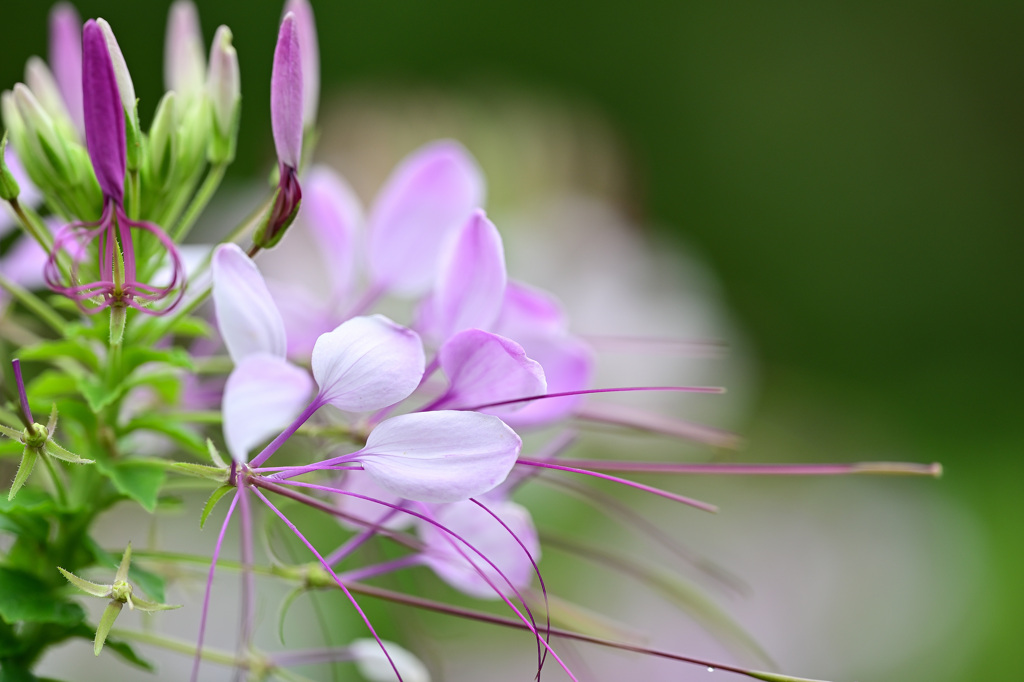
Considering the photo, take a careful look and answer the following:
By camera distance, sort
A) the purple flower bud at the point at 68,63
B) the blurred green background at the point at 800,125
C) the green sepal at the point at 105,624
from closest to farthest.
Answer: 1. the green sepal at the point at 105,624
2. the purple flower bud at the point at 68,63
3. the blurred green background at the point at 800,125

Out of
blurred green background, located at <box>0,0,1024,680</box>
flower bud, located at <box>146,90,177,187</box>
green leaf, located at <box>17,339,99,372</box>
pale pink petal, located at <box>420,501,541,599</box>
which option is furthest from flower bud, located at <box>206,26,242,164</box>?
blurred green background, located at <box>0,0,1024,680</box>

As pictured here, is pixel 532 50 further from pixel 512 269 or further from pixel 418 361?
pixel 418 361

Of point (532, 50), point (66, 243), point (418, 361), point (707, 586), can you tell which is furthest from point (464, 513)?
point (532, 50)

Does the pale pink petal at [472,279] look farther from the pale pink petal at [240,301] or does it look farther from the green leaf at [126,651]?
the green leaf at [126,651]

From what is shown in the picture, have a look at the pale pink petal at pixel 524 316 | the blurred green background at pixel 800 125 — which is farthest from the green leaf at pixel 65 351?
the blurred green background at pixel 800 125

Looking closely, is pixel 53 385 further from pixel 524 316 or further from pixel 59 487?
pixel 524 316
